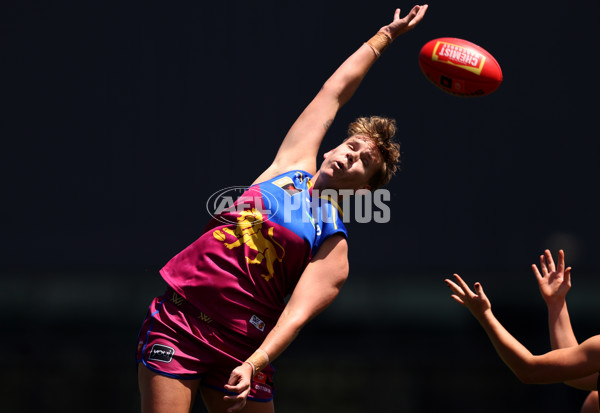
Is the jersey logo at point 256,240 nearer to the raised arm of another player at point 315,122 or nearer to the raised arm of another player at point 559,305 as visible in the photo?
the raised arm of another player at point 315,122

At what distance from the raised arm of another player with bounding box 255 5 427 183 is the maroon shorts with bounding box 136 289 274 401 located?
693mm

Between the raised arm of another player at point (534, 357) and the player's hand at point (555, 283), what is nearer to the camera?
the raised arm of another player at point (534, 357)

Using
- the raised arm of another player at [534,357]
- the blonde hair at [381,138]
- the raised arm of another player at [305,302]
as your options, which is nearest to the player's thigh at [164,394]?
the raised arm of another player at [305,302]

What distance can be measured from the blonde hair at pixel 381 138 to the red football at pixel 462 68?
99 centimetres

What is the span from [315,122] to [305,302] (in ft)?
2.92

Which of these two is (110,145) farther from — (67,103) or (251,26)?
(251,26)

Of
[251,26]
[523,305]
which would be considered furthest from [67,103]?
[523,305]

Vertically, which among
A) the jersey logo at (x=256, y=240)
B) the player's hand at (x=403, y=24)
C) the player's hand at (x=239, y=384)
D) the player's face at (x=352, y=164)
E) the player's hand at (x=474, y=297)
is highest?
the player's hand at (x=403, y=24)

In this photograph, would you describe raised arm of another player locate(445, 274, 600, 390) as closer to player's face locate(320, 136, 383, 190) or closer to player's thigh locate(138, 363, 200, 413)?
player's face locate(320, 136, 383, 190)

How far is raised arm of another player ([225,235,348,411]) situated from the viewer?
2455 millimetres

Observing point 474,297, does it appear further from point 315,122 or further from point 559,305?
point 315,122

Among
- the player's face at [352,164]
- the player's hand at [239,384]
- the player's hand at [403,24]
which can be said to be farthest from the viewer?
the player's hand at [403,24]

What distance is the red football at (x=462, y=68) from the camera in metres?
3.98

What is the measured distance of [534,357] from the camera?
2.75 metres
